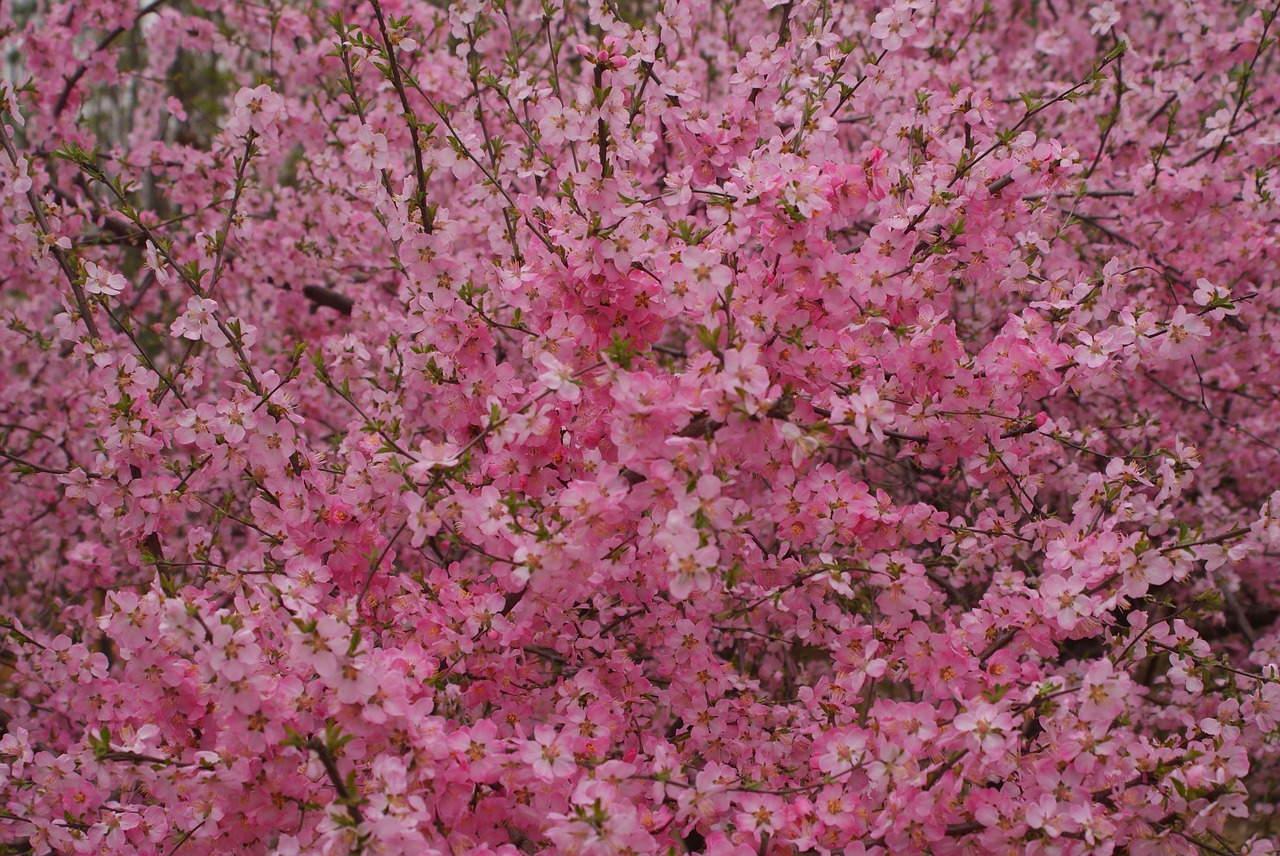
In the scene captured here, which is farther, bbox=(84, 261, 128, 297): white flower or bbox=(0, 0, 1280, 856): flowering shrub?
bbox=(84, 261, 128, 297): white flower

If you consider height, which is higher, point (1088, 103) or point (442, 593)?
point (1088, 103)

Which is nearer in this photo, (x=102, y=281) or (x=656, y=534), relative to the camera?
(x=656, y=534)

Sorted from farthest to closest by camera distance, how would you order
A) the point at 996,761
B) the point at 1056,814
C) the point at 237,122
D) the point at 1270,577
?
the point at 1270,577
the point at 237,122
the point at 996,761
the point at 1056,814

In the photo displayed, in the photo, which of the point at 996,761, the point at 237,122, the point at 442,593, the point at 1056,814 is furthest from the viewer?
the point at 237,122

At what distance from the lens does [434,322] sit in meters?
2.66

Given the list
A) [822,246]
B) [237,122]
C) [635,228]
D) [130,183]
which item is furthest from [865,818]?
[130,183]

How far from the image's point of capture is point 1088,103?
505cm

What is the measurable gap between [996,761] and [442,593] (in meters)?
1.59

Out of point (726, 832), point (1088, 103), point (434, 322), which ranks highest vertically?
point (1088, 103)

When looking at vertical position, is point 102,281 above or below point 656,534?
above

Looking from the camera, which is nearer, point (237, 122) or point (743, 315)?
point (743, 315)

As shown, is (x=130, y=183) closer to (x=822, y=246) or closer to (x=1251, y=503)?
(x=822, y=246)

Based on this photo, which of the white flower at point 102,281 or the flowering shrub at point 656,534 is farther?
the white flower at point 102,281

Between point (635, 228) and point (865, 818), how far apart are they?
5.47 feet
